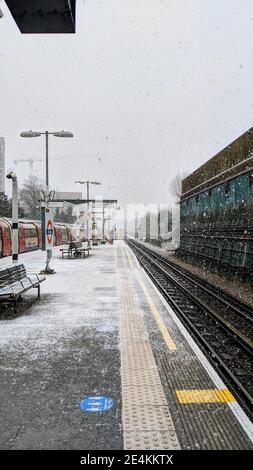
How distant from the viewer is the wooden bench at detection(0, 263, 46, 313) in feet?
Result: 25.8

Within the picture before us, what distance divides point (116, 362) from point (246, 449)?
7.61ft

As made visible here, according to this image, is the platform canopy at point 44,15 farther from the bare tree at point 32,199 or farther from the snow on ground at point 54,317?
the bare tree at point 32,199

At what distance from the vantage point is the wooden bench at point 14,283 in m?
7.85

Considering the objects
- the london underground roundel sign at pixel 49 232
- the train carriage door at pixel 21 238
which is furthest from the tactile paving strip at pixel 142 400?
the train carriage door at pixel 21 238

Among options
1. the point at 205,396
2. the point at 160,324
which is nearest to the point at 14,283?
the point at 160,324

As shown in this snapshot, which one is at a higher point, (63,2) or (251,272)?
(63,2)

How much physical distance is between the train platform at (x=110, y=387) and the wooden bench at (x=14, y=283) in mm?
399

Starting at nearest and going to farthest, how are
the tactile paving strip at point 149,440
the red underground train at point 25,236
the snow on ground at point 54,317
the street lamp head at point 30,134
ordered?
1. the tactile paving strip at point 149,440
2. the snow on ground at point 54,317
3. the street lamp head at point 30,134
4. the red underground train at point 25,236

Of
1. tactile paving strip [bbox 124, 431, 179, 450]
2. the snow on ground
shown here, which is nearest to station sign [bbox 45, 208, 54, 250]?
the snow on ground

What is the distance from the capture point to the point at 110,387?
4.40 meters

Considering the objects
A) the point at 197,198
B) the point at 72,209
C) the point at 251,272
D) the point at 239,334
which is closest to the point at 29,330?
the point at 239,334

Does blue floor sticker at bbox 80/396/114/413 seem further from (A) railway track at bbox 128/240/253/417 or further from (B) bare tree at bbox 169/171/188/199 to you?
(B) bare tree at bbox 169/171/188/199

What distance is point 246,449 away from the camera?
10.5ft
